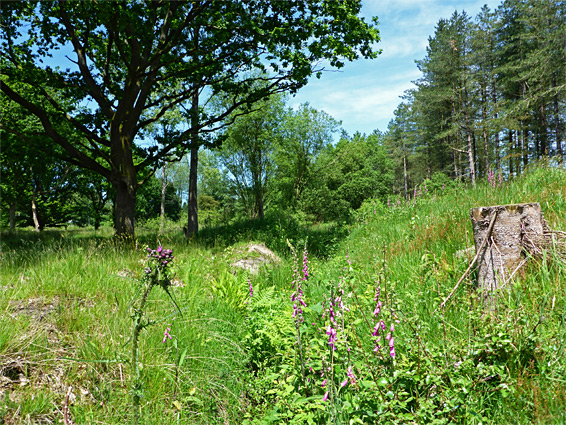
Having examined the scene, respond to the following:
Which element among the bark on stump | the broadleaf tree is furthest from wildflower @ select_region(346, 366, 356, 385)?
the broadleaf tree

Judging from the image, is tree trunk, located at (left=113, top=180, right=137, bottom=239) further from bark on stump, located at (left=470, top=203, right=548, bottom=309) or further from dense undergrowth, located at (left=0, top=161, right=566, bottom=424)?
bark on stump, located at (left=470, top=203, right=548, bottom=309)

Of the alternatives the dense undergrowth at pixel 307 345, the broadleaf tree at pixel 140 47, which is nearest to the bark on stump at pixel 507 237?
the dense undergrowth at pixel 307 345

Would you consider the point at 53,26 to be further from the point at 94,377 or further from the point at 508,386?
the point at 508,386

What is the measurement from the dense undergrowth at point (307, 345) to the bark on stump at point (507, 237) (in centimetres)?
17

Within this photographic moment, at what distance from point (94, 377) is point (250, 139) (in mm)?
19394

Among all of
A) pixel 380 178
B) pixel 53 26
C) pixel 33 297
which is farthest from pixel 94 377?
pixel 380 178

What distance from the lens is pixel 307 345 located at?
246 centimetres

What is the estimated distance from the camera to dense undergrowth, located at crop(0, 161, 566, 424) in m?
1.93

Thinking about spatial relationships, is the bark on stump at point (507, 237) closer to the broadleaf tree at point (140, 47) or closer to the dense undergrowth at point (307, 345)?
the dense undergrowth at point (307, 345)

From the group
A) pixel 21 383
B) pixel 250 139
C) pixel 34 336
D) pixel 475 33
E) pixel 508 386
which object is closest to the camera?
pixel 508 386

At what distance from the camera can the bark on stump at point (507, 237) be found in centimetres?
313

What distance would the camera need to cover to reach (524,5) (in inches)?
982

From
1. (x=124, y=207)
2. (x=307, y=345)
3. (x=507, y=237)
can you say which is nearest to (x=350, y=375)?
(x=307, y=345)

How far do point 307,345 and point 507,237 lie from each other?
2.45 m
